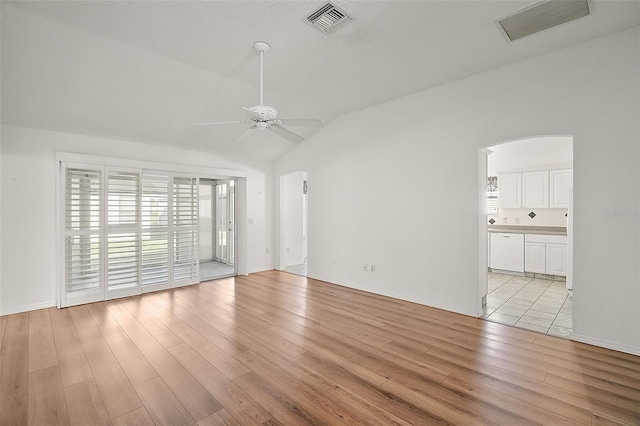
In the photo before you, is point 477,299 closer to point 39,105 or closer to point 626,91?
point 626,91

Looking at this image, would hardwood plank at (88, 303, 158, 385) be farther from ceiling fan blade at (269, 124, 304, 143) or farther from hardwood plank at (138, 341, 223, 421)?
ceiling fan blade at (269, 124, 304, 143)

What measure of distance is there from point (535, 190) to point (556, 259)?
1461 millimetres

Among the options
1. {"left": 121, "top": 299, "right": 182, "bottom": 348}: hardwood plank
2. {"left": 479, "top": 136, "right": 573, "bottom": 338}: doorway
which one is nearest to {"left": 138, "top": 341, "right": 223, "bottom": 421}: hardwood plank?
{"left": 121, "top": 299, "right": 182, "bottom": 348}: hardwood plank

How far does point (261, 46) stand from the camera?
3.13 metres

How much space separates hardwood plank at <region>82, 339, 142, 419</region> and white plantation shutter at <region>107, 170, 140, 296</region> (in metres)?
1.85

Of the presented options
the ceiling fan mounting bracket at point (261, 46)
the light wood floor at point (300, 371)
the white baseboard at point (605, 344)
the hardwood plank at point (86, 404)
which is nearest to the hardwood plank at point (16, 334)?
the light wood floor at point (300, 371)

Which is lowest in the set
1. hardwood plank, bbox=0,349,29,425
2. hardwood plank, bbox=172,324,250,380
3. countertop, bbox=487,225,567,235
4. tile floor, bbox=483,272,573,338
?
hardwood plank, bbox=0,349,29,425

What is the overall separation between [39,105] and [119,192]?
1.52 meters

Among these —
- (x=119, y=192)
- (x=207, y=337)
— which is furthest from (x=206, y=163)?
(x=207, y=337)

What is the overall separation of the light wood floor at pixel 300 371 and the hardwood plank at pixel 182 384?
0.04ft

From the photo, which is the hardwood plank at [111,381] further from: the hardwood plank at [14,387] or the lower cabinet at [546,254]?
the lower cabinet at [546,254]

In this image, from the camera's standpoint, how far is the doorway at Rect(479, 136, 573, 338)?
4.48m

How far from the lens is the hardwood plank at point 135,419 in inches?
76.3

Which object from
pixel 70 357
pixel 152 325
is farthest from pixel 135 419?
pixel 152 325
